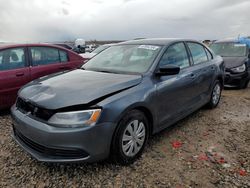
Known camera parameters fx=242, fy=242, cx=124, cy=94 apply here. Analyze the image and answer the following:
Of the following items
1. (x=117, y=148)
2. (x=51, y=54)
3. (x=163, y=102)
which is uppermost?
(x=51, y=54)

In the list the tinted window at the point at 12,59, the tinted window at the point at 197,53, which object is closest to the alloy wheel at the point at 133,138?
the tinted window at the point at 197,53

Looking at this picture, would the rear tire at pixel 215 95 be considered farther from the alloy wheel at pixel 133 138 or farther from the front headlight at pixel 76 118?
the front headlight at pixel 76 118

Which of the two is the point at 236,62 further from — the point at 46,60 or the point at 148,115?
the point at 46,60

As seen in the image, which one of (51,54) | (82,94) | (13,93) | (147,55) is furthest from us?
(51,54)

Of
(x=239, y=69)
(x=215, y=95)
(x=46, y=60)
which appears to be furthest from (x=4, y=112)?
(x=239, y=69)

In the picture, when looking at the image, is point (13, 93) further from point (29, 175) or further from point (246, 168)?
point (246, 168)

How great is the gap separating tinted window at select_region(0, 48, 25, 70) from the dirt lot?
1239 millimetres

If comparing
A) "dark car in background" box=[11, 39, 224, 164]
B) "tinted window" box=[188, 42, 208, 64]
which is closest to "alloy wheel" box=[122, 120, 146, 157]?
"dark car in background" box=[11, 39, 224, 164]

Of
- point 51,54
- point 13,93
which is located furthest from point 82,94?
point 51,54

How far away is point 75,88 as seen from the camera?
Answer: 9.34 ft

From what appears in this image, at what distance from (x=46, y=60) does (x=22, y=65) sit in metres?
0.59

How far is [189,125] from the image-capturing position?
4375mm

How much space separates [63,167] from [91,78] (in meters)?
1.18

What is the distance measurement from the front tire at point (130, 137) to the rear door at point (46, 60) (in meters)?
2.85
